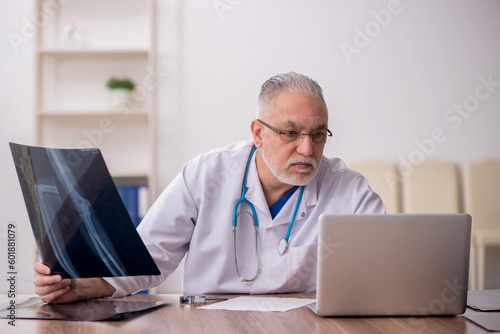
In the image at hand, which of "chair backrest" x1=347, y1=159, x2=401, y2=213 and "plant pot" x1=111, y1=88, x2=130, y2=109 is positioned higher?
"plant pot" x1=111, y1=88, x2=130, y2=109

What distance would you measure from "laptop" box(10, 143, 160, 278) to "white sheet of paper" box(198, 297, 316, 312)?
0.19 metres

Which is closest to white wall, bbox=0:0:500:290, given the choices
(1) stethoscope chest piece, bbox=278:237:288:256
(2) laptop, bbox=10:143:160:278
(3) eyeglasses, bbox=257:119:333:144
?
(3) eyeglasses, bbox=257:119:333:144

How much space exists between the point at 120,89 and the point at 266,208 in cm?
233

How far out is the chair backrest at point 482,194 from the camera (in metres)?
3.89

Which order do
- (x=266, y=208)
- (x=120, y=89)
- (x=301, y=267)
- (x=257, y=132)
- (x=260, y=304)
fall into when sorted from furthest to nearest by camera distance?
(x=120, y=89), (x=257, y=132), (x=266, y=208), (x=301, y=267), (x=260, y=304)

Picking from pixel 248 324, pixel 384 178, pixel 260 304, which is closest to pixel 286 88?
pixel 260 304

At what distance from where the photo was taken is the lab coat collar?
1798 millimetres

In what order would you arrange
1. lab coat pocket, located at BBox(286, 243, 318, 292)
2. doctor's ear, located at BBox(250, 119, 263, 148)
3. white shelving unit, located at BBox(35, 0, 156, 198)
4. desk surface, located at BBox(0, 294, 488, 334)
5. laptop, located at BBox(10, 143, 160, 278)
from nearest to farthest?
desk surface, located at BBox(0, 294, 488, 334) → laptop, located at BBox(10, 143, 160, 278) → lab coat pocket, located at BBox(286, 243, 318, 292) → doctor's ear, located at BBox(250, 119, 263, 148) → white shelving unit, located at BBox(35, 0, 156, 198)

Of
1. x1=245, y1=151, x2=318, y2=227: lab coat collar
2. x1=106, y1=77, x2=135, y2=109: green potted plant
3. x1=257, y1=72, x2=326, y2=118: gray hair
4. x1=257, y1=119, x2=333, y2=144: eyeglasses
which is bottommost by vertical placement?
x1=245, y1=151, x2=318, y2=227: lab coat collar

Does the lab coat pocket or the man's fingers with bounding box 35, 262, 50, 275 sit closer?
the man's fingers with bounding box 35, 262, 50, 275

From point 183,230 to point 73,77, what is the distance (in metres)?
2.56

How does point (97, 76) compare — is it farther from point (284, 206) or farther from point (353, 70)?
point (284, 206)

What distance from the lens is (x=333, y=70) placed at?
4.10 m

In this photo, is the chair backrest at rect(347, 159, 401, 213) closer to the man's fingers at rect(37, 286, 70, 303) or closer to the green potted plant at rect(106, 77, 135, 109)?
the green potted plant at rect(106, 77, 135, 109)
